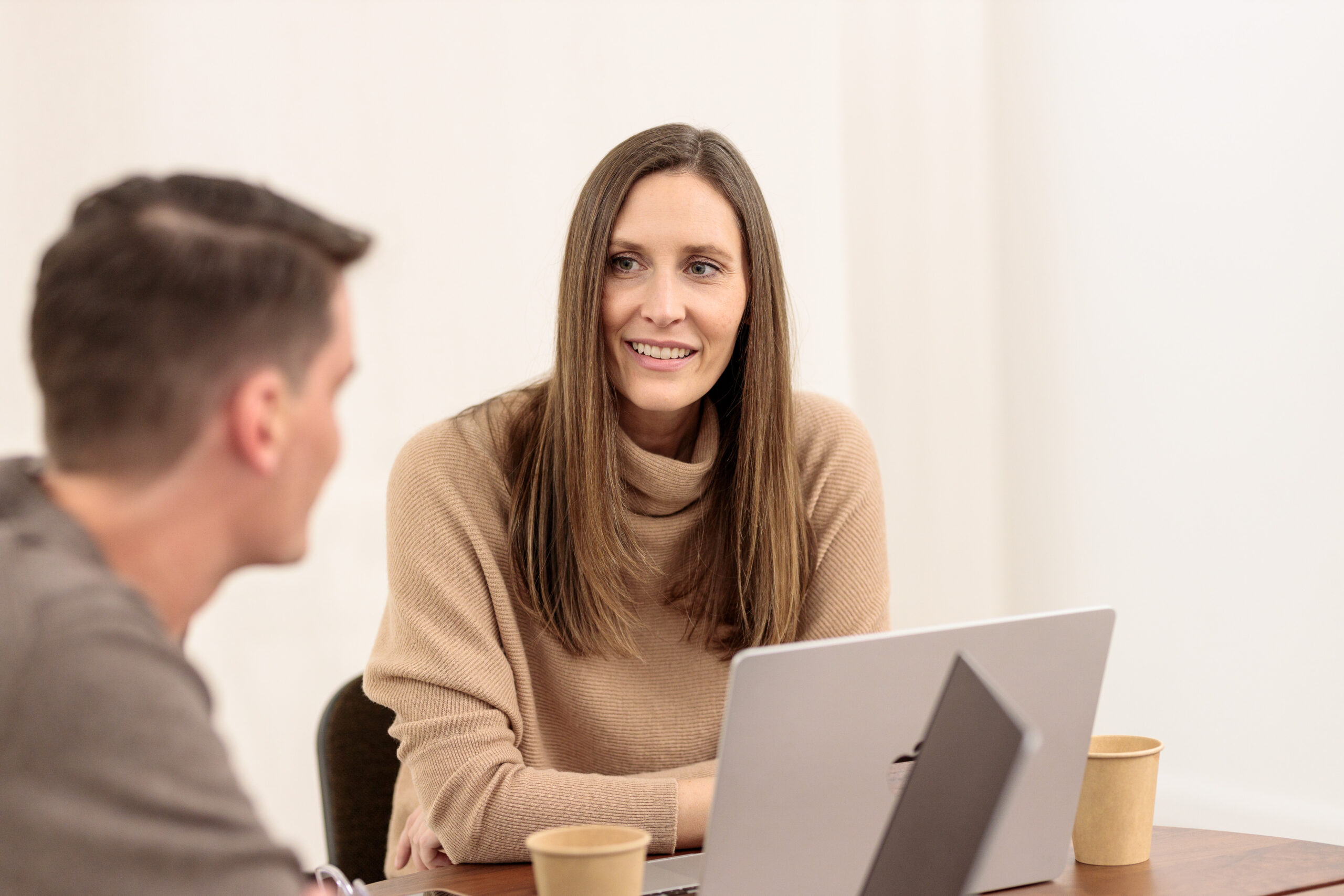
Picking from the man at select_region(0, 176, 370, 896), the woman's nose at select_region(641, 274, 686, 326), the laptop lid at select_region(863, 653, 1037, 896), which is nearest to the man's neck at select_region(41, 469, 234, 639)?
the man at select_region(0, 176, 370, 896)

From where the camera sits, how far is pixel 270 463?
0.79 meters

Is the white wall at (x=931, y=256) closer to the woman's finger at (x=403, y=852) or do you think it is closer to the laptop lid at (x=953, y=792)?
the woman's finger at (x=403, y=852)

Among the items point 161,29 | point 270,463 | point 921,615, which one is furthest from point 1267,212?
point 270,463

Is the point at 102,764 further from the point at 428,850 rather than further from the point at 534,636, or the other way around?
the point at 534,636

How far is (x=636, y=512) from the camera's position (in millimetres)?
1738

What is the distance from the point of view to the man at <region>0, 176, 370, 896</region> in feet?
2.14

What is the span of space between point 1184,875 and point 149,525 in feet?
3.06

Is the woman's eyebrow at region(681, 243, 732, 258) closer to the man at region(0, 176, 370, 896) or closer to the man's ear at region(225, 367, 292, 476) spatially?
the man at region(0, 176, 370, 896)

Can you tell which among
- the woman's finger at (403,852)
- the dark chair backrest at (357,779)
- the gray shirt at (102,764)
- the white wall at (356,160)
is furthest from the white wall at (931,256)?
the gray shirt at (102,764)

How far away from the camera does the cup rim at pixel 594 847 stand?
37.9 inches

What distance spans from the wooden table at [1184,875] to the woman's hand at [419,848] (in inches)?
5.5

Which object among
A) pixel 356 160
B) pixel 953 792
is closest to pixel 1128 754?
pixel 953 792

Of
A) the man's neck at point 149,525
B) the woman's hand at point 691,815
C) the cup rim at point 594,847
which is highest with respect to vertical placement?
the man's neck at point 149,525

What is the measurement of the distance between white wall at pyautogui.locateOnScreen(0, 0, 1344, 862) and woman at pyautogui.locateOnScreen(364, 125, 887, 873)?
50.7 inches
